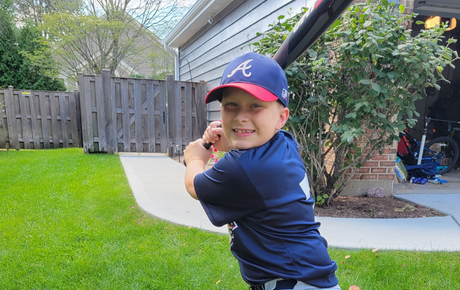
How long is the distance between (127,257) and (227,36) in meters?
5.42

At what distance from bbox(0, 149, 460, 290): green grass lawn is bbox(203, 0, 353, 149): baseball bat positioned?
1.55m

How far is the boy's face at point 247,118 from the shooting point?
3.47 ft

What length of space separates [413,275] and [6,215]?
12.1 ft

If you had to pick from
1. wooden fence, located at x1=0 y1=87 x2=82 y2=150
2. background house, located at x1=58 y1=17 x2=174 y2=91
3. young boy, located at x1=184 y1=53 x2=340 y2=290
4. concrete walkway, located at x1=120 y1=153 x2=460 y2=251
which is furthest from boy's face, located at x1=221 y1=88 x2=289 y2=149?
background house, located at x1=58 y1=17 x2=174 y2=91

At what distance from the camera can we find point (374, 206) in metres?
3.32

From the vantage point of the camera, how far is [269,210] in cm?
102

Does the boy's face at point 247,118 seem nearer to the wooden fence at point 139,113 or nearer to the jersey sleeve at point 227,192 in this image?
the jersey sleeve at point 227,192

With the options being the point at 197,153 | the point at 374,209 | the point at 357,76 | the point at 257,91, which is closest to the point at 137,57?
the point at 357,76

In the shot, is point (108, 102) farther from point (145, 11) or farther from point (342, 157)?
point (145, 11)

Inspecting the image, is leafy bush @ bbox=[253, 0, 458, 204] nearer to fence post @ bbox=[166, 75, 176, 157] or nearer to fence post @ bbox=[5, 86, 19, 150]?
fence post @ bbox=[166, 75, 176, 157]

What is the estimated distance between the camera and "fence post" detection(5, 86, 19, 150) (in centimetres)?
809

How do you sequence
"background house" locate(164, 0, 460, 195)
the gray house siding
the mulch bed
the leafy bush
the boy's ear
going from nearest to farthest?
the boy's ear
the leafy bush
the mulch bed
"background house" locate(164, 0, 460, 195)
the gray house siding

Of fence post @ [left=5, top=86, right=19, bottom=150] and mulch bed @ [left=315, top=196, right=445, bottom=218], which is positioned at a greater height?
fence post @ [left=5, top=86, right=19, bottom=150]

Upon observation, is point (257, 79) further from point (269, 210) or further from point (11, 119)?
→ point (11, 119)
